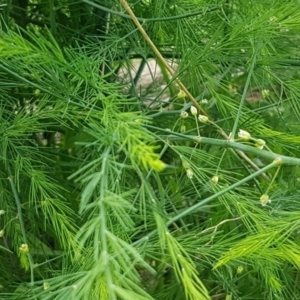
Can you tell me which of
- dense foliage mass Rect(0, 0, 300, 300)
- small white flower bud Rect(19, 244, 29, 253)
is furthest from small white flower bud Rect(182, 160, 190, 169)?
small white flower bud Rect(19, 244, 29, 253)

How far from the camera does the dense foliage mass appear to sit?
2.04 feet

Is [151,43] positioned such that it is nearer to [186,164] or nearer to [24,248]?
[186,164]

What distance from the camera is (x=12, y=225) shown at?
2.92 ft

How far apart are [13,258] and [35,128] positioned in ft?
0.96

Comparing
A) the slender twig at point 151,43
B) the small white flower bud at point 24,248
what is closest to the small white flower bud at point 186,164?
the slender twig at point 151,43

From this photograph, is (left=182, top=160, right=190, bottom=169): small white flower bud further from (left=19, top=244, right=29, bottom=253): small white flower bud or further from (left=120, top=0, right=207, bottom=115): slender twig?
(left=19, top=244, right=29, bottom=253): small white flower bud

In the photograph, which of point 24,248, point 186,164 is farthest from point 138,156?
point 24,248

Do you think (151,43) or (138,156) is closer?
(138,156)

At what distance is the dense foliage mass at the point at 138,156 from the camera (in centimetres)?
62

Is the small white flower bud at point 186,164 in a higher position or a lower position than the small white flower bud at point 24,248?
higher

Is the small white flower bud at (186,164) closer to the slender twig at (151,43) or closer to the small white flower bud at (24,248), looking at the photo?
the slender twig at (151,43)

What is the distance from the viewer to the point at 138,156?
1.82 ft

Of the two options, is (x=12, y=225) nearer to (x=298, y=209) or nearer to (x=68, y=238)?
(x=68, y=238)

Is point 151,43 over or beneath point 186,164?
over
